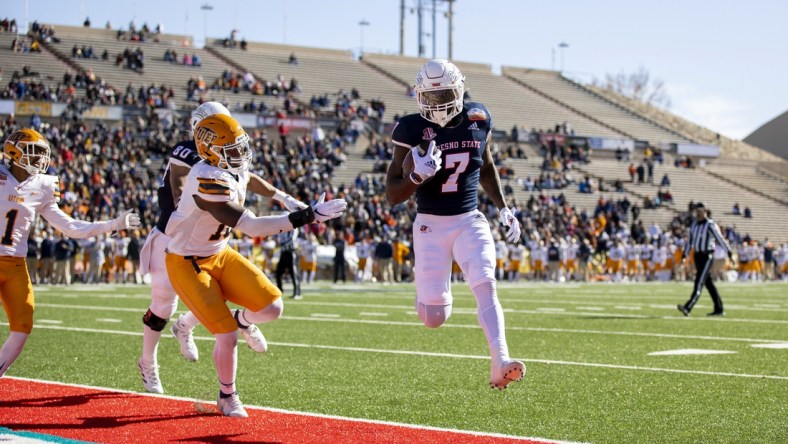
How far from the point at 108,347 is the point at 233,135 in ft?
15.7

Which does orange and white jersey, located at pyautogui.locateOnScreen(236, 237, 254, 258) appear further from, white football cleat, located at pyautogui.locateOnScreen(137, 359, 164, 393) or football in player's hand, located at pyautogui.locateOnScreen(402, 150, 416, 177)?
football in player's hand, located at pyautogui.locateOnScreen(402, 150, 416, 177)

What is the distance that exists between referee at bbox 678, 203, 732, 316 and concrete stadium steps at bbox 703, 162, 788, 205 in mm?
33865

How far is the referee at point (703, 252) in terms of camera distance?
1514cm

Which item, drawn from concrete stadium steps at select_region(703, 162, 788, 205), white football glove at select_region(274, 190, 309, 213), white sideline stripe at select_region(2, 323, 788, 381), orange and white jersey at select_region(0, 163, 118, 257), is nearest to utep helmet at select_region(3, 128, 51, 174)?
orange and white jersey at select_region(0, 163, 118, 257)

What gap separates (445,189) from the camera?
610 cm

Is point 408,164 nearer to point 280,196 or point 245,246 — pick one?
point 280,196

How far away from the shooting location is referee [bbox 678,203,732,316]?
49.7 feet

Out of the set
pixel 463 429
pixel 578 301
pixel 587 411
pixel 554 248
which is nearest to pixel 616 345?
pixel 587 411

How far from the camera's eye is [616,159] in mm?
46562

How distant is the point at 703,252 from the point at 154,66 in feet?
97.0

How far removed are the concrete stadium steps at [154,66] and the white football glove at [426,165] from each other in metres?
33.1

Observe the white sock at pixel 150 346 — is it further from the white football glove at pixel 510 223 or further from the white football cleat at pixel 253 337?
the white football glove at pixel 510 223

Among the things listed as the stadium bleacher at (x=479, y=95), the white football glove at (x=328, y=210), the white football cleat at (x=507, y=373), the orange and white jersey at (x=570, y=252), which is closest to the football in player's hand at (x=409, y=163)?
the white football glove at (x=328, y=210)

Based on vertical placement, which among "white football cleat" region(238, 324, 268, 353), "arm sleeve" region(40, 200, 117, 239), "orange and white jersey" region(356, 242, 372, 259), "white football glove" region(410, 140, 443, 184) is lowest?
"white football cleat" region(238, 324, 268, 353)
